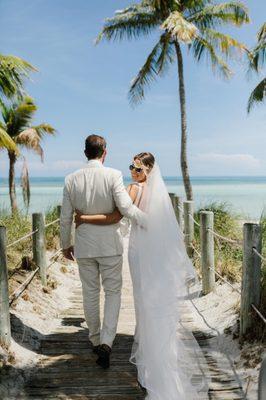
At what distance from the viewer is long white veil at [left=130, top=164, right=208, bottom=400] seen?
3.71m

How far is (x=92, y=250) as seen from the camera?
13.7 ft

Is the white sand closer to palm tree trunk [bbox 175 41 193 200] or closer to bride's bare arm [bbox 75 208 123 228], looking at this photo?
bride's bare arm [bbox 75 208 123 228]

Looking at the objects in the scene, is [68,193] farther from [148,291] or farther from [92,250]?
[148,291]

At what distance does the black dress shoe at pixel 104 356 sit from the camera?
4273 mm

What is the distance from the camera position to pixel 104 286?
4320 millimetres

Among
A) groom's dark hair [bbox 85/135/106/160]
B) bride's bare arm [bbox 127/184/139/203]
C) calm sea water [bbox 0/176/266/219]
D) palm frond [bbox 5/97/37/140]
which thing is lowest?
calm sea water [bbox 0/176/266/219]

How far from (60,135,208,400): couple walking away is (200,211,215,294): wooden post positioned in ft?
7.57

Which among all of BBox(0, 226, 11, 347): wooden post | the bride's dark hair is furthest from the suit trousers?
the bride's dark hair

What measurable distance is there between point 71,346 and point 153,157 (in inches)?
86.8

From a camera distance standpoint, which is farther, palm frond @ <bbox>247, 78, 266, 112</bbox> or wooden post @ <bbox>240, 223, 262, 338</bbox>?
palm frond @ <bbox>247, 78, 266, 112</bbox>

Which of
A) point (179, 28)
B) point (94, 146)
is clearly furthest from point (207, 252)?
point (179, 28)

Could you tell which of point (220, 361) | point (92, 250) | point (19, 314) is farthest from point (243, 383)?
point (19, 314)

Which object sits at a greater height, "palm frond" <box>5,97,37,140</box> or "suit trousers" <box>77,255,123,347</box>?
"palm frond" <box>5,97,37,140</box>

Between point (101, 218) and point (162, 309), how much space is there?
0.94m
